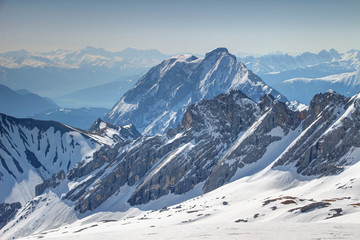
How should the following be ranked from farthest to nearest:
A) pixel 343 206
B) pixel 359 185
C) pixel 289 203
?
pixel 359 185
pixel 289 203
pixel 343 206

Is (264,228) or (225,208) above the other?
(264,228)

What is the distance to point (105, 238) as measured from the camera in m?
129

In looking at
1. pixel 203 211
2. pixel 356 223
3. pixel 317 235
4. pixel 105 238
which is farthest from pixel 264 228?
pixel 203 211

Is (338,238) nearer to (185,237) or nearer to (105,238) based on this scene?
(185,237)

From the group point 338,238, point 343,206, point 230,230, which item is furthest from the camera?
point 343,206

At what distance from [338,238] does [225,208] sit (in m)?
92.9

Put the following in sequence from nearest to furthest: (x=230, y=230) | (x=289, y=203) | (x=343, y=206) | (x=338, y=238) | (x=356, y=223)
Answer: (x=338, y=238)
(x=356, y=223)
(x=230, y=230)
(x=343, y=206)
(x=289, y=203)

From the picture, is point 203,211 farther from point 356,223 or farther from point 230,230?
point 356,223

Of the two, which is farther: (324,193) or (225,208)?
(225,208)

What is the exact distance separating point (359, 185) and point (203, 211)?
68.3m

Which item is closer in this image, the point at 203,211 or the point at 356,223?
the point at 356,223

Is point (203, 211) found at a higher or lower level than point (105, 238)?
lower

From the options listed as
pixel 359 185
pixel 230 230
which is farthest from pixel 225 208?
pixel 230 230

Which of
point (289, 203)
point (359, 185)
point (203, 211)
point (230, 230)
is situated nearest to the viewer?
point (230, 230)
